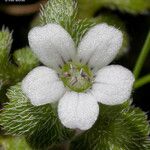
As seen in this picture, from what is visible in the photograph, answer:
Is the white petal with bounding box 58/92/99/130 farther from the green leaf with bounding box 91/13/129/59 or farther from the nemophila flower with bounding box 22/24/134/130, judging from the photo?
the green leaf with bounding box 91/13/129/59

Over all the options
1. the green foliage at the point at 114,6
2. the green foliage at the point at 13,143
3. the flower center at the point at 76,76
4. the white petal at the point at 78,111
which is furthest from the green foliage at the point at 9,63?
the green foliage at the point at 114,6

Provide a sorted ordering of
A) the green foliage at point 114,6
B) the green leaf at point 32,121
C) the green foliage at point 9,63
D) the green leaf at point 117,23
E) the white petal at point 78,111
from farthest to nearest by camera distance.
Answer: the green foliage at point 114,6 → the green leaf at point 117,23 → the green foliage at point 9,63 → the green leaf at point 32,121 → the white petal at point 78,111

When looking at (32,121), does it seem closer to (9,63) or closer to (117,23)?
(9,63)

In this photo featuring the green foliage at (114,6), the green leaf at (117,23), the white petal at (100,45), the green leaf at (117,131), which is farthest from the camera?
the green foliage at (114,6)

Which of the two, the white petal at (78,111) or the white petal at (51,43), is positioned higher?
the white petal at (51,43)

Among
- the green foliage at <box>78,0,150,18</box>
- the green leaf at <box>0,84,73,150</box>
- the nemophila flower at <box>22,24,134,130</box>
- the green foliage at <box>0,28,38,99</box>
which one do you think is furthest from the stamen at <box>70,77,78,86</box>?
the green foliage at <box>78,0,150,18</box>

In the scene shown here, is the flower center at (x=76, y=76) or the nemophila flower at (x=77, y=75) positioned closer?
the nemophila flower at (x=77, y=75)

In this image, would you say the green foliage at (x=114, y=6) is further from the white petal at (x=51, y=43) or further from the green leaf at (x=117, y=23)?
the white petal at (x=51, y=43)

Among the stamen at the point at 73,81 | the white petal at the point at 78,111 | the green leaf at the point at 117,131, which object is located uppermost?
the white petal at the point at 78,111
